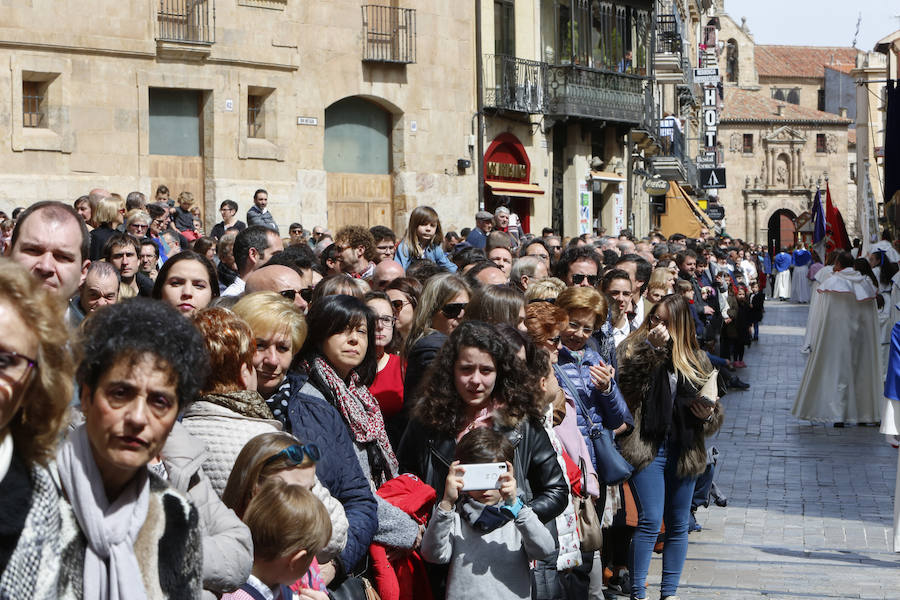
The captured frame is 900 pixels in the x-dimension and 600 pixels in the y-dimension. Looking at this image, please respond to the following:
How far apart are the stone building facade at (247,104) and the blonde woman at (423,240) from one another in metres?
9.65

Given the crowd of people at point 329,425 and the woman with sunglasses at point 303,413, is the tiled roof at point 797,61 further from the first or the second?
the woman with sunglasses at point 303,413

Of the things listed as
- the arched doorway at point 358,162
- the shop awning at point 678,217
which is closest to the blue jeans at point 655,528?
the arched doorway at point 358,162

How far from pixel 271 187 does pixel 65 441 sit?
21535mm

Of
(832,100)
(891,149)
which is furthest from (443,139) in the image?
(832,100)

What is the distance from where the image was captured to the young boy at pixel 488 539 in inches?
212

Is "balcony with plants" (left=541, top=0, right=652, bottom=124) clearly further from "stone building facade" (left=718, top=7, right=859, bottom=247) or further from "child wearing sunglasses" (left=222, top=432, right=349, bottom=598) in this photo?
"stone building facade" (left=718, top=7, right=859, bottom=247)

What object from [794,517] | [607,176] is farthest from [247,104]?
[794,517]

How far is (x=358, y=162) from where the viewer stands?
2644 cm

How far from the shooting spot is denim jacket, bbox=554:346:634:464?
7.31 meters

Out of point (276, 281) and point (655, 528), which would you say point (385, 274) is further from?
point (655, 528)

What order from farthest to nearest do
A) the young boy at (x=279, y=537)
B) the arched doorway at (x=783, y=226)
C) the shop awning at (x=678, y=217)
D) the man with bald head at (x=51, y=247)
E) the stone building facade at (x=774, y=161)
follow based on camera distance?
the arched doorway at (x=783, y=226) → the stone building facade at (x=774, y=161) → the shop awning at (x=678, y=217) → the man with bald head at (x=51, y=247) → the young boy at (x=279, y=537)

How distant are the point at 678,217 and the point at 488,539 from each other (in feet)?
144

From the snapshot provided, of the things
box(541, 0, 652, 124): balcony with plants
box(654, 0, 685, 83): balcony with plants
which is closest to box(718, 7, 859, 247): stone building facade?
box(654, 0, 685, 83): balcony with plants

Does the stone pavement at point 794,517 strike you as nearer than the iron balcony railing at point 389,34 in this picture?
Yes
